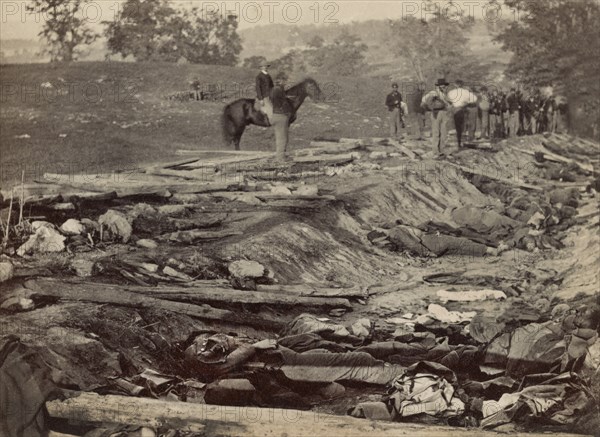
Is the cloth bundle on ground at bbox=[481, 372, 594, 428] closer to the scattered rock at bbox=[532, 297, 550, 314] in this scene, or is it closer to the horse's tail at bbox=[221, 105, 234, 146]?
the scattered rock at bbox=[532, 297, 550, 314]

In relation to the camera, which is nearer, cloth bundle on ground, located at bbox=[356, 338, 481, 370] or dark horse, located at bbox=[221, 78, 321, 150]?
cloth bundle on ground, located at bbox=[356, 338, 481, 370]

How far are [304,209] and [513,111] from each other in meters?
2.02

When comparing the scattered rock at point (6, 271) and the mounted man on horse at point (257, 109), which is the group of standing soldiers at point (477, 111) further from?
the scattered rock at point (6, 271)

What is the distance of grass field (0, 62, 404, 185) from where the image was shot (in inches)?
191

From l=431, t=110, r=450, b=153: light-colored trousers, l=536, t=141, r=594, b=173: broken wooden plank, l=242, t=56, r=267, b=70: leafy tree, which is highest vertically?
l=242, t=56, r=267, b=70: leafy tree

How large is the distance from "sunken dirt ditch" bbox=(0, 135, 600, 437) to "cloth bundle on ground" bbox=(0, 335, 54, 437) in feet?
0.05

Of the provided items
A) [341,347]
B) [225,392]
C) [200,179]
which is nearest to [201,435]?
[225,392]

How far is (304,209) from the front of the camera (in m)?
4.82

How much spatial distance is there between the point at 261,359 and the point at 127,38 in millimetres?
2718

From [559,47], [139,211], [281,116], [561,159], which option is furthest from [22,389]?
[559,47]

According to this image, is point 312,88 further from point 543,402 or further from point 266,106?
point 543,402

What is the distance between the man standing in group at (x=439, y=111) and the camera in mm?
5023

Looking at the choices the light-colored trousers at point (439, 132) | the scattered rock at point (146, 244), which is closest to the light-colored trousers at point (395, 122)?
the light-colored trousers at point (439, 132)

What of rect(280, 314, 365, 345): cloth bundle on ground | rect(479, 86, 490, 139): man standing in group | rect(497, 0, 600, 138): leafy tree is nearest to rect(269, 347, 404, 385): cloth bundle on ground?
rect(280, 314, 365, 345): cloth bundle on ground
